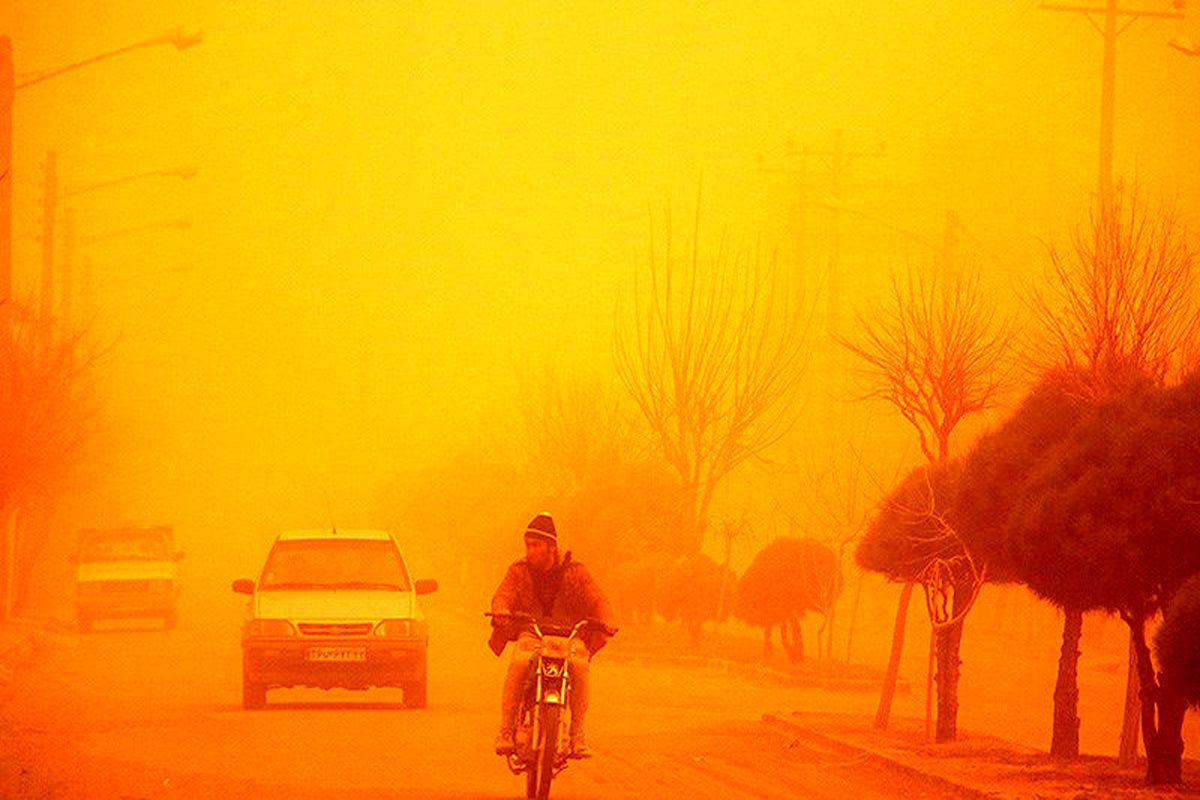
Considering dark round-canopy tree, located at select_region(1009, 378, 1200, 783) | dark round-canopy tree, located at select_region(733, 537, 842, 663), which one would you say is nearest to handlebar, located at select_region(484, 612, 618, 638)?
dark round-canopy tree, located at select_region(1009, 378, 1200, 783)

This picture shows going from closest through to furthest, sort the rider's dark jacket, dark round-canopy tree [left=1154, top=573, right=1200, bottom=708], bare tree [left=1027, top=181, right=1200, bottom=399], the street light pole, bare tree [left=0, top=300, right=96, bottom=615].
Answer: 1. dark round-canopy tree [left=1154, top=573, right=1200, bottom=708]
2. the rider's dark jacket
3. bare tree [left=1027, top=181, right=1200, bottom=399]
4. bare tree [left=0, top=300, right=96, bottom=615]
5. the street light pole

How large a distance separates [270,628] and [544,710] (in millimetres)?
9461

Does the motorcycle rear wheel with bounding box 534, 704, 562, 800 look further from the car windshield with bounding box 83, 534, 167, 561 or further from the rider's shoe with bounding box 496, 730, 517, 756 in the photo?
the car windshield with bounding box 83, 534, 167, 561

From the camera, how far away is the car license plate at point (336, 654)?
2491 cm

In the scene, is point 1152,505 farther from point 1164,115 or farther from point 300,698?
point 1164,115

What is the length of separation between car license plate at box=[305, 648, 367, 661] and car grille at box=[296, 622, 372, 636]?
0.17 meters

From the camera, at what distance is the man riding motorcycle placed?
16422 mm

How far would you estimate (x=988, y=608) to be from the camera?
66938 mm

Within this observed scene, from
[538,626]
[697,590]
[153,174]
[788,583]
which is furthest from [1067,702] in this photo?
[153,174]

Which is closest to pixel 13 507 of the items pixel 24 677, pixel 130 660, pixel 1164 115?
pixel 130 660

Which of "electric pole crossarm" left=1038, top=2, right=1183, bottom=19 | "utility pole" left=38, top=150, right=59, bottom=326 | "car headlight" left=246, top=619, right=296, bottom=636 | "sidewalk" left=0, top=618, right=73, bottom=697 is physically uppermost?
"electric pole crossarm" left=1038, top=2, right=1183, bottom=19

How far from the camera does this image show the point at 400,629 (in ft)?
83.0

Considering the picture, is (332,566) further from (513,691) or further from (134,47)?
(134,47)

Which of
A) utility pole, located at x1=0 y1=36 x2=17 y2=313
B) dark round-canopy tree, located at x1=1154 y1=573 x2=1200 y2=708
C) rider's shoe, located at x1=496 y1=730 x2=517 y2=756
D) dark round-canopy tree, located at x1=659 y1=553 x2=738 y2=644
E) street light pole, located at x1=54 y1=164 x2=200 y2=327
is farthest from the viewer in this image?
street light pole, located at x1=54 y1=164 x2=200 y2=327
